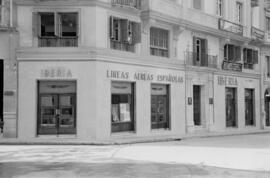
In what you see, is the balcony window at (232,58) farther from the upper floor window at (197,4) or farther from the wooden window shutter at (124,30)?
the wooden window shutter at (124,30)

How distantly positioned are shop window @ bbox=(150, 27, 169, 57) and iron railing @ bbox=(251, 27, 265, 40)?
11.2 meters

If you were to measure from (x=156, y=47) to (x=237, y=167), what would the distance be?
15568 mm

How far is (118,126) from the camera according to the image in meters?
25.1

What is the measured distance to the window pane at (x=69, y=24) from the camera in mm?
23750

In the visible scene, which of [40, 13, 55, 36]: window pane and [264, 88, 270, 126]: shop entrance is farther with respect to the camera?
[264, 88, 270, 126]: shop entrance

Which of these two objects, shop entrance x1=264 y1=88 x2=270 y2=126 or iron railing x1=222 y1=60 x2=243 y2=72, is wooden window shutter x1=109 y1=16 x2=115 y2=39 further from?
shop entrance x1=264 y1=88 x2=270 y2=126

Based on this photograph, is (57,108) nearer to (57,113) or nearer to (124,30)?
(57,113)

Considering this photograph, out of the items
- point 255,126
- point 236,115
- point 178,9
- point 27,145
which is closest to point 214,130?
point 236,115

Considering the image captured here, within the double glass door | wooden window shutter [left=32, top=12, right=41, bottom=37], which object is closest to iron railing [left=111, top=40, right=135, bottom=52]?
the double glass door

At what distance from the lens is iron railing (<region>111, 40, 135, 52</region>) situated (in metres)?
24.7

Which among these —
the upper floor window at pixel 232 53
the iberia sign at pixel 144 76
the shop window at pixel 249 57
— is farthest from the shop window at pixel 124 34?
the shop window at pixel 249 57

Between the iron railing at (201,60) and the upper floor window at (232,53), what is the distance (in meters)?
2.38

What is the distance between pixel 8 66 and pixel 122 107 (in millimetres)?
6620

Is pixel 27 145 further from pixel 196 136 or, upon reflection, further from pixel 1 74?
pixel 196 136
